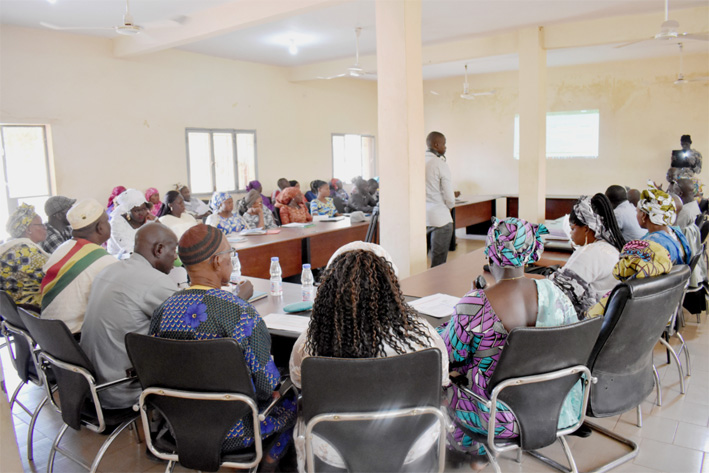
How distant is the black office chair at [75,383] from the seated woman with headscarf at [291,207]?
4429 mm

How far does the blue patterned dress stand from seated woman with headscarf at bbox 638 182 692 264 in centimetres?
266

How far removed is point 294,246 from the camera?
17.4 ft

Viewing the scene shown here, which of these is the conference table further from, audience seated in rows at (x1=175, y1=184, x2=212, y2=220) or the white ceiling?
the white ceiling

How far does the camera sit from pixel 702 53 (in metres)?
9.30

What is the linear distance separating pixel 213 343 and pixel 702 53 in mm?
10865

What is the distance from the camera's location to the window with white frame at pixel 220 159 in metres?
8.44

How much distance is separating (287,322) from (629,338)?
4.90 feet

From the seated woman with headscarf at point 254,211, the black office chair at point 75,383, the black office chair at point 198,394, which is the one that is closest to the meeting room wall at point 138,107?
the seated woman with headscarf at point 254,211

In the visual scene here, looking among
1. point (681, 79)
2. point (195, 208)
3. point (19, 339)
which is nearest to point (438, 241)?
point (19, 339)

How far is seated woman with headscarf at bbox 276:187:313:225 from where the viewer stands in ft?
21.5

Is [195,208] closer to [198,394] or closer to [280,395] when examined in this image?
[280,395]

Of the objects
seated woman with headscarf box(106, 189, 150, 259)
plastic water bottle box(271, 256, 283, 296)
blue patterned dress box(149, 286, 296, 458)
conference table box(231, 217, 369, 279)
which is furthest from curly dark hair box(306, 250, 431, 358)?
seated woman with headscarf box(106, 189, 150, 259)

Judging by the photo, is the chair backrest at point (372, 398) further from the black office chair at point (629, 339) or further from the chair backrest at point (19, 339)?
the chair backrest at point (19, 339)

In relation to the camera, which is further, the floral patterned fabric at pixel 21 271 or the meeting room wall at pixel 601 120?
the meeting room wall at pixel 601 120
